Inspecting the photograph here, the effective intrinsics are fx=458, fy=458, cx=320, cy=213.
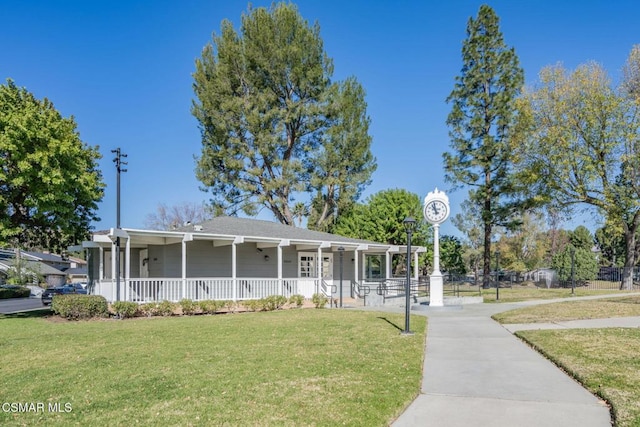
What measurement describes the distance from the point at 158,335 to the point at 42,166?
7.52 metres

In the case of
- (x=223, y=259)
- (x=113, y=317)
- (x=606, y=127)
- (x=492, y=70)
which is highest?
(x=492, y=70)

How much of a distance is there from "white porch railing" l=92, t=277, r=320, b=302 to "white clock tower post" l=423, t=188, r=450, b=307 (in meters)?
6.13

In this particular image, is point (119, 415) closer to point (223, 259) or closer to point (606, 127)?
point (223, 259)

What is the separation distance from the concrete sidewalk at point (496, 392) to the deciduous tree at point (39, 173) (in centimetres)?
1252

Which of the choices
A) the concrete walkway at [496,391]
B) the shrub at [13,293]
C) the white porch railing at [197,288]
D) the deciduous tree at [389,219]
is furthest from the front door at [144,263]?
the shrub at [13,293]

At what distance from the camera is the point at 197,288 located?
1716 cm

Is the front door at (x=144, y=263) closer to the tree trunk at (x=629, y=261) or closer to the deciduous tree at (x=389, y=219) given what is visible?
the deciduous tree at (x=389, y=219)

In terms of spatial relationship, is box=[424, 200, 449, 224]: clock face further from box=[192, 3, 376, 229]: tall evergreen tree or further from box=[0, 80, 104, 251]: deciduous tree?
box=[192, 3, 376, 229]: tall evergreen tree

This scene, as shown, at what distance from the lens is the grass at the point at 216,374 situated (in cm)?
471

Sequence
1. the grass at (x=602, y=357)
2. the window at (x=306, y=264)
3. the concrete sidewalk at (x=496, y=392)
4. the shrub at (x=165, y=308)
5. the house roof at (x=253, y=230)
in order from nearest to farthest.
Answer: the concrete sidewalk at (x=496, y=392), the grass at (x=602, y=357), the shrub at (x=165, y=308), the house roof at (x=253, y=230), the window at (x=306, y=264)

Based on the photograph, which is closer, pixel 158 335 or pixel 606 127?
pixel 158 335

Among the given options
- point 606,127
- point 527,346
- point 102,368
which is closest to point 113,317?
point 102,368

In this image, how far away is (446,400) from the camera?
5.13 meters

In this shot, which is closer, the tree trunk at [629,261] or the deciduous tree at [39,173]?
the deciduous tree at [39,173]
